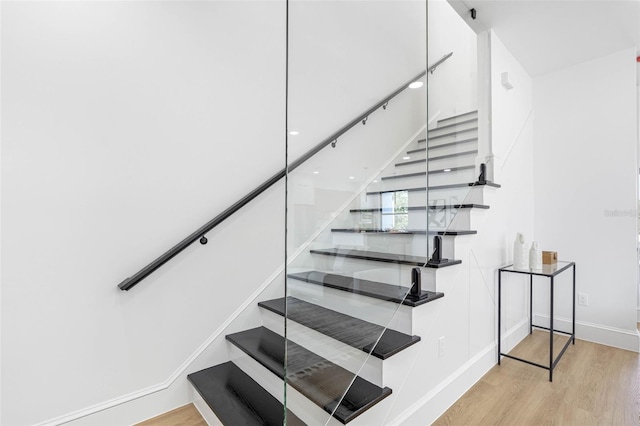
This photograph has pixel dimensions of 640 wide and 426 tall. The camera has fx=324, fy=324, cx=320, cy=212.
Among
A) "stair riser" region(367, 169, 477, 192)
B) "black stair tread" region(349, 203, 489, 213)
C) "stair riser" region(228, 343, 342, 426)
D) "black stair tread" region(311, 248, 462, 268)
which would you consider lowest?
"stair riser" region(228, 343, 342, 426)

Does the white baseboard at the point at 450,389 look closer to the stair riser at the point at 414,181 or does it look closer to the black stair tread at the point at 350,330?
the black stair tread at the point at 350,330

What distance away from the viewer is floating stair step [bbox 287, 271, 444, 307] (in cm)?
141

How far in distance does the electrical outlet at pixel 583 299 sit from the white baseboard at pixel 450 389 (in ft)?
3.13

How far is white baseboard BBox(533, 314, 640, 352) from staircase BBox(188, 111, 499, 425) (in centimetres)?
179

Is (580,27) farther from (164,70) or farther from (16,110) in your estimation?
(16,110)

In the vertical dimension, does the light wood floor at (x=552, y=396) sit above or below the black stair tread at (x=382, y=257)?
below

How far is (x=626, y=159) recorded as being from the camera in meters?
2.80

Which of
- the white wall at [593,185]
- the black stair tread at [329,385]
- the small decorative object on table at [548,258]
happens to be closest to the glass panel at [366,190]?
the black stair tread at [329,385]

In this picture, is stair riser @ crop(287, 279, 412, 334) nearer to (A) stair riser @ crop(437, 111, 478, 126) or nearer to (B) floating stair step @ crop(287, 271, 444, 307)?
(B) floating stair step @ crop(287, 271, 444, 307)

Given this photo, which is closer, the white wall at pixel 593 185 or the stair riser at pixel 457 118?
the stair riser at pixel 457 118

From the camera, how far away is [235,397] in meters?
1.77

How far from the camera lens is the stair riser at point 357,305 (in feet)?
4.35

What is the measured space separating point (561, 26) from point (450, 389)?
2.80 m

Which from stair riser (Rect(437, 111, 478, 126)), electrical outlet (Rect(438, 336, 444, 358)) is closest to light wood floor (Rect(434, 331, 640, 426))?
electrical outlet (Rect(438, 336, 444, 358))
